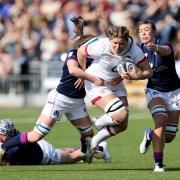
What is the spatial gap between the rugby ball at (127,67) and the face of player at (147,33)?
15.3 inches

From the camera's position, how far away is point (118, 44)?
1019 cm

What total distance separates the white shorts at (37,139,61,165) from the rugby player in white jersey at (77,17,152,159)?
0.86 m

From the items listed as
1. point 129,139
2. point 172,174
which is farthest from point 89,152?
point 129,139

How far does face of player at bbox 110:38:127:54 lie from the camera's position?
33.3 ft

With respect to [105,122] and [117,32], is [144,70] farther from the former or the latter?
[105,122]

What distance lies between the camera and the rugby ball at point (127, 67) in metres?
10.2

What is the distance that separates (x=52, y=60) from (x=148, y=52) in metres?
14.7

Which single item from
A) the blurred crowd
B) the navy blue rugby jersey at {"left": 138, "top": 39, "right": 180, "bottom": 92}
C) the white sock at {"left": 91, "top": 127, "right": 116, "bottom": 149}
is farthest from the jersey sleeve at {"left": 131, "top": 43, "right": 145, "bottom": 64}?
the blurred crowd

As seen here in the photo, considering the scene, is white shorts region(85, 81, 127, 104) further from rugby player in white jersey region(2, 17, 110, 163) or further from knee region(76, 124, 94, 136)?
knee region(76, 124, 94, 136)

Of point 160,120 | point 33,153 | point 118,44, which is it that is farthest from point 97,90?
point 33,153

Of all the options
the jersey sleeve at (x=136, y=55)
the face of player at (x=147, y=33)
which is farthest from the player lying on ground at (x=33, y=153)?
the face of player at (x=147, y=33)

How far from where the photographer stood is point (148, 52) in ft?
35.6

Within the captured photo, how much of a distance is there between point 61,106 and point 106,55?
1.01m

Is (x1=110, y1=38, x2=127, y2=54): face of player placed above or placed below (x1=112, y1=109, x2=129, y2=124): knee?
above
